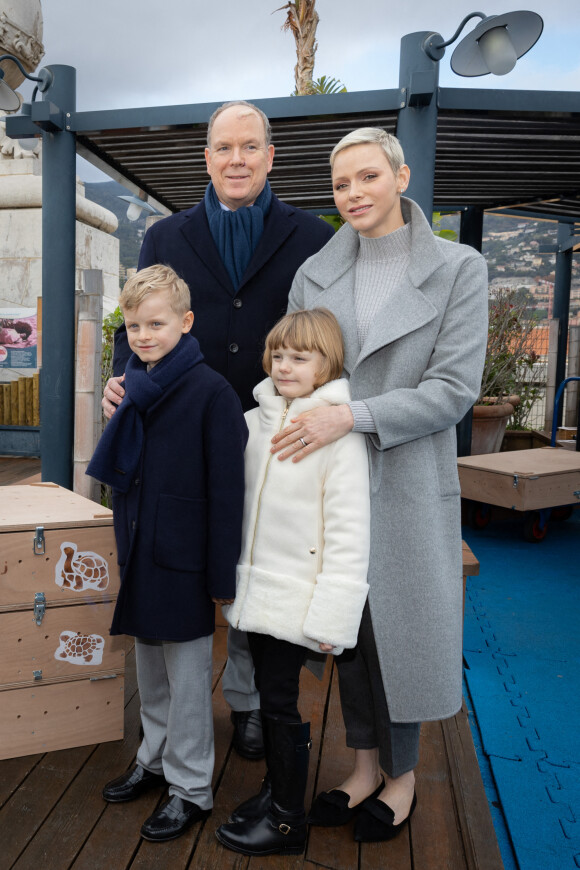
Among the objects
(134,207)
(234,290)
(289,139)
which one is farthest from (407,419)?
(134,207)

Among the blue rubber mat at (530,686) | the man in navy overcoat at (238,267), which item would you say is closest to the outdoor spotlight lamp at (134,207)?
the blue rubber mat at (530,686)

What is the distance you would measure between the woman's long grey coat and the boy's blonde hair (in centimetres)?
52

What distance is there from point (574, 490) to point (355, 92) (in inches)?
145

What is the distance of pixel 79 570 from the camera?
2266 millimetres

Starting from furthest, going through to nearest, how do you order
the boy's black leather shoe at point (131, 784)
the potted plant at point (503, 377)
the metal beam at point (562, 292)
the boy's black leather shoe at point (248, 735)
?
the metal beam at point (562, 292)
the potted plant at point (503, 377)
the boy's black leather shoe at point (248, 735)
the boy's black leather shoe at point (131, 784)

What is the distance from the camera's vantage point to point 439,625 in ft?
5.88

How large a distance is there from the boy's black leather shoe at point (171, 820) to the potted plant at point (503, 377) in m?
5.88

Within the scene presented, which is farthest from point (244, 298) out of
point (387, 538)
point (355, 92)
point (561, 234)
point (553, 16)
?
point (553, 16)

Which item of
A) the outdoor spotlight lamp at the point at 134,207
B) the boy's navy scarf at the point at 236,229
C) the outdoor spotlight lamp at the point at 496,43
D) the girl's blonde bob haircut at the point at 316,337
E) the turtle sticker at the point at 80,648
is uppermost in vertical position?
the outdoor spotlight lamp at the point at 134,207

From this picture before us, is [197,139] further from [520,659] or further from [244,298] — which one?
[520,659]

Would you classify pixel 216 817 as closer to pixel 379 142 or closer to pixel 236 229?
pixel 236 229

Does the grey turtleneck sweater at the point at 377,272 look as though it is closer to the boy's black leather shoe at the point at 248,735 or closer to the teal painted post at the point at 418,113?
the boy's black leather shoe at the point at 248,735

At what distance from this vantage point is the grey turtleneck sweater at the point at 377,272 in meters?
1.89

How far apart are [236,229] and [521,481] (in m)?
3.98
